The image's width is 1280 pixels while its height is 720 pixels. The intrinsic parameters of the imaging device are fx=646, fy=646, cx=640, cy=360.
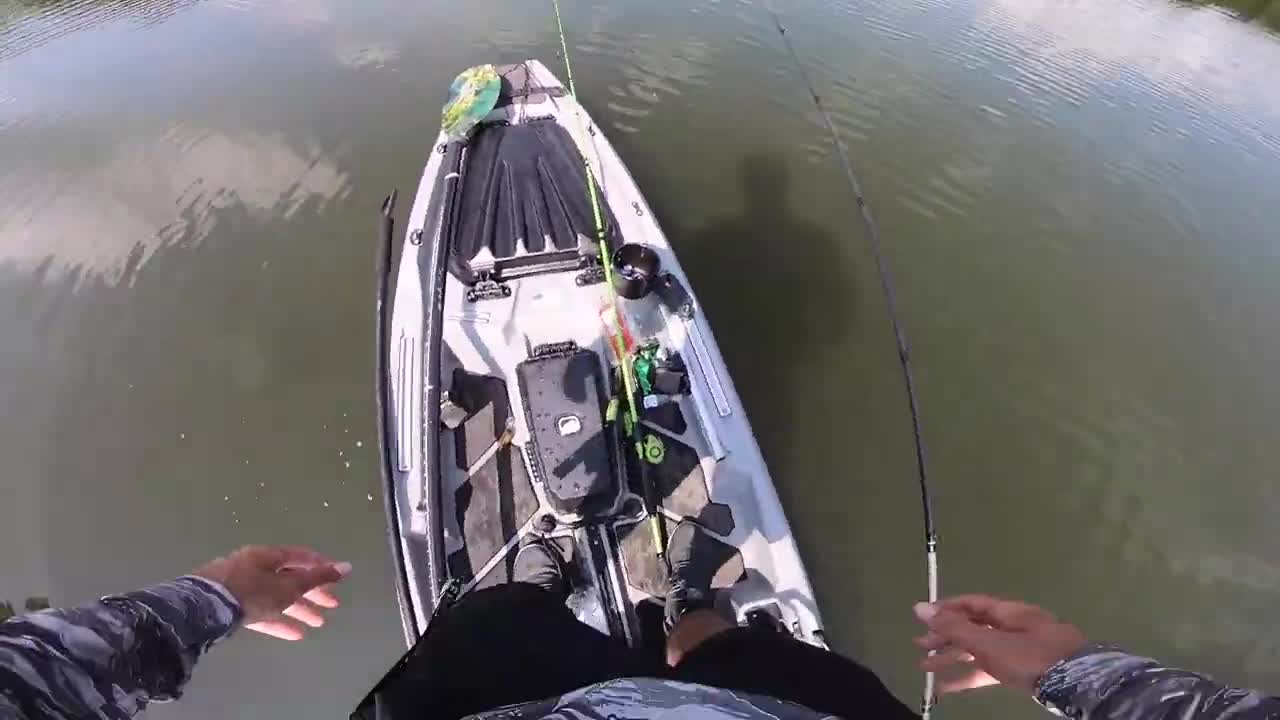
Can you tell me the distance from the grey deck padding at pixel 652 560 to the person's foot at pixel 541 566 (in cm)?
40

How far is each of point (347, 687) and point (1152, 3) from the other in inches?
573

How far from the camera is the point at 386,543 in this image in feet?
15.5

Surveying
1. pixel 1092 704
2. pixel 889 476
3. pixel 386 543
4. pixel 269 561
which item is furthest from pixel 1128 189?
pixel 269 561

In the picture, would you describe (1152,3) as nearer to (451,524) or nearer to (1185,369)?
(1185,369)

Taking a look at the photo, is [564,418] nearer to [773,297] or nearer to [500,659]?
[500,659]

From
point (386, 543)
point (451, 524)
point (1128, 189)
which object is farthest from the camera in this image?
point (1128, 189)

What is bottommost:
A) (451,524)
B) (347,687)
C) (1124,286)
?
(347,687)

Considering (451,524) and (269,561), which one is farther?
(451,524)

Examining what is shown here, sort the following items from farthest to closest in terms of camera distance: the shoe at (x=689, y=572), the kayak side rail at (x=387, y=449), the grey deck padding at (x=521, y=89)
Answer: the grey deck padding at (x=521, y=89), the kayak side rail at (x=387, y=449), the shoe at (x=689, y=572)

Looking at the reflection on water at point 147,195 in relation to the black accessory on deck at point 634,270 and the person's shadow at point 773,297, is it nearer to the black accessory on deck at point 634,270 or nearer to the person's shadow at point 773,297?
the black accessory on deck at point 634,270

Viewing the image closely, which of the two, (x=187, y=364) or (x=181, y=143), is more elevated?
(x=181, y=143)

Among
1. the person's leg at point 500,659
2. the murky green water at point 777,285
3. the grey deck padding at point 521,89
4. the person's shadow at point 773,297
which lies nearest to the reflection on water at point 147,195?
the murky green water at point 777,285

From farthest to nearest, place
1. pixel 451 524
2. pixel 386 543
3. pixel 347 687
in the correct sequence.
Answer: pixel 386 543
pixel 347 687
pixel 451 524

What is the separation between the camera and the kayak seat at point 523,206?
17.2 ft
